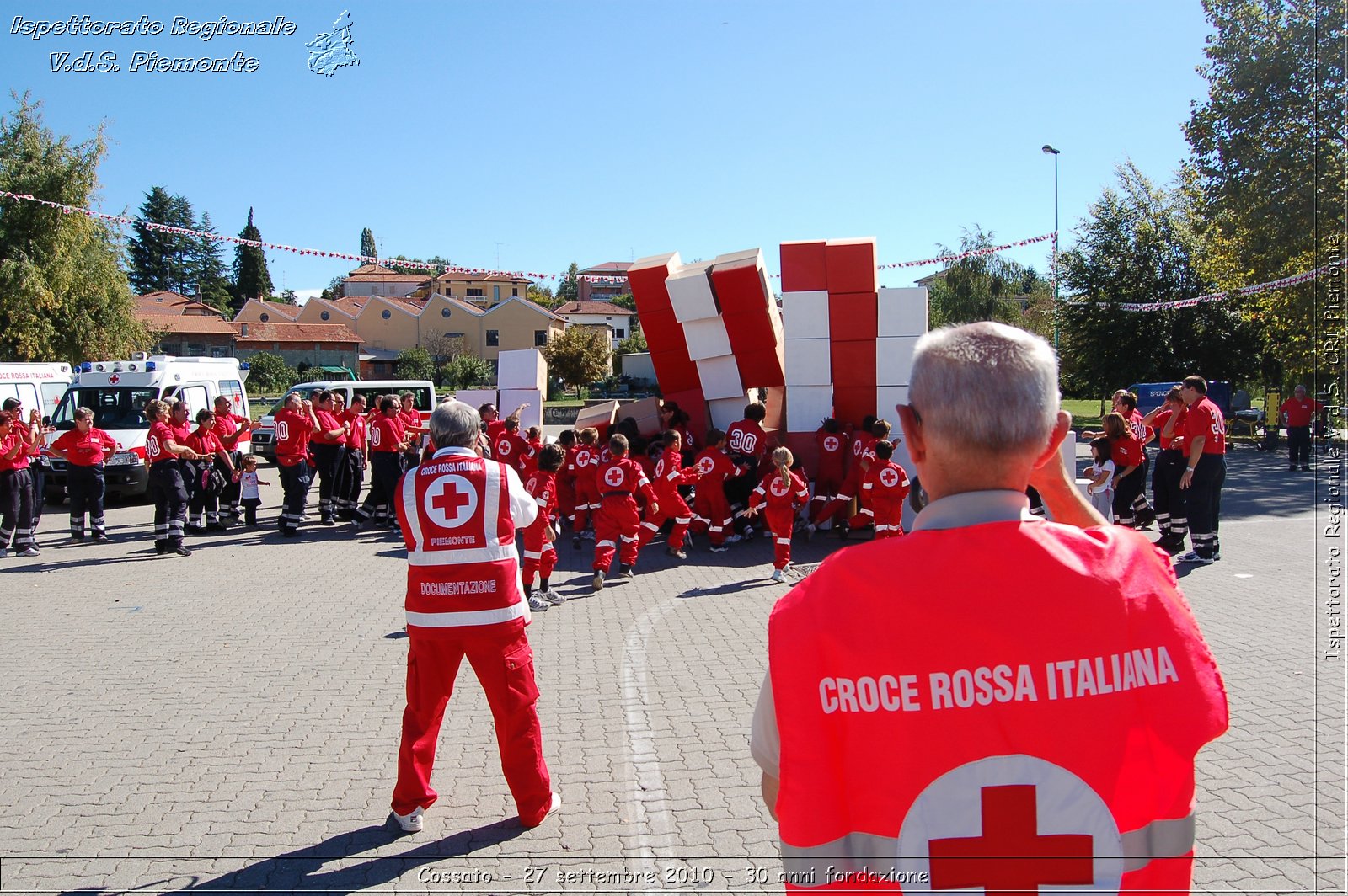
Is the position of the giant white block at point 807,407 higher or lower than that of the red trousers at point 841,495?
higher

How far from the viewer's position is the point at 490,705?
4371 mm

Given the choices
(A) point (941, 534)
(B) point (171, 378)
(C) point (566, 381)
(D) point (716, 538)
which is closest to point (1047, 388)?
(A) point (941, 534)

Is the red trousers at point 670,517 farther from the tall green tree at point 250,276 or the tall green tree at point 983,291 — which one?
the tall green tree at point 250,276

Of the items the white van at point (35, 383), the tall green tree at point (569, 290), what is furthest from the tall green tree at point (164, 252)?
the white van at point (35, 383)

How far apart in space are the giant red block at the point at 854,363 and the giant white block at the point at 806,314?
16.8 inches

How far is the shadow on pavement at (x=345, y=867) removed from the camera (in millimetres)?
3863

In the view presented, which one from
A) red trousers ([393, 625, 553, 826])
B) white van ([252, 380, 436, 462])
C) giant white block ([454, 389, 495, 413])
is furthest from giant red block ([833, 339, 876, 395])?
white van ([252, 380, 436, 462])

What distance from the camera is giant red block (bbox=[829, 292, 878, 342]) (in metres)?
12.7

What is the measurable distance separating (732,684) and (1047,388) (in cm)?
525

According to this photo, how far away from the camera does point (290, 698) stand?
20.8ft

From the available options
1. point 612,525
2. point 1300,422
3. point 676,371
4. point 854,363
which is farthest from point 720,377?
point 1300,422

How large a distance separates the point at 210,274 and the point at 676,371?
100 meters

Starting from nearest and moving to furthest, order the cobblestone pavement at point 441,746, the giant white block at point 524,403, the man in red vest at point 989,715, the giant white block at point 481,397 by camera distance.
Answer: the man in red vest at point 989,715, the cobblestone pavement at point 441,746, the giant white block at point 524,403, the giant white block at point 481,397

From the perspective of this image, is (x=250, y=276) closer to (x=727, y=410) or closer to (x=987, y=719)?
(x=727, y=410)
